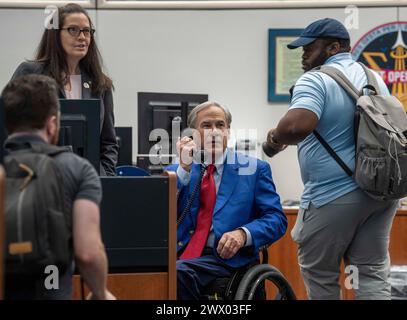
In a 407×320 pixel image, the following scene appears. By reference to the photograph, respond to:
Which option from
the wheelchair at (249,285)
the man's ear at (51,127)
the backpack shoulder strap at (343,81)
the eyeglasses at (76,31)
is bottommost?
the wheelchair at (249,285)

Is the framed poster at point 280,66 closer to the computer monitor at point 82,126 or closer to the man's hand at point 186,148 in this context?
the man's hand at point 186,148

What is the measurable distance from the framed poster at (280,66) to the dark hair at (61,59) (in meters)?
2.33

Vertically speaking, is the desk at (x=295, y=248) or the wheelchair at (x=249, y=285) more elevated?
the wheelchair at (x=249, y=285)

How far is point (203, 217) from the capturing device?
281 centimetres

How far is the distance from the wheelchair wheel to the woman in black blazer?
66cm

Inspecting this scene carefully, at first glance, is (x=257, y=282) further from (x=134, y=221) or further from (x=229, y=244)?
(x=134, y=221)

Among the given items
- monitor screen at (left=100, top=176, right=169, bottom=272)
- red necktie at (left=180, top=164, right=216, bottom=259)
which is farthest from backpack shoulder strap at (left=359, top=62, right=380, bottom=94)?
monitor screen at (left=100, top=176, right=169, bottom=272)

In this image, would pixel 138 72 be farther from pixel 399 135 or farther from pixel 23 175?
pixel 23 175

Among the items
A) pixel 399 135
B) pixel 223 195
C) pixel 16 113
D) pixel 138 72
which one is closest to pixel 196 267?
pixel 223 195

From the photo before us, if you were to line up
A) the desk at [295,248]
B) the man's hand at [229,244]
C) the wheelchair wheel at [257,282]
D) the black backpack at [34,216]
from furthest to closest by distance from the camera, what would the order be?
the desk at [295,248], the man's hand at [229,244], the wheelchair wheel at [257,282], the black backpack at [34,216]

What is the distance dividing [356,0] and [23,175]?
3857 mm

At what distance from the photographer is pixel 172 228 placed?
7.37 ft

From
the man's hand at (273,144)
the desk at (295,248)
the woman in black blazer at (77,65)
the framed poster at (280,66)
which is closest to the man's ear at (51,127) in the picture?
the woman in black blazer at (77,65)

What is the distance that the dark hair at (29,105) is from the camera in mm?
1756
